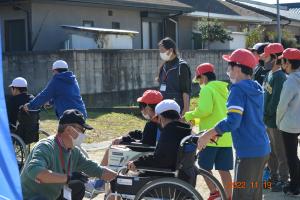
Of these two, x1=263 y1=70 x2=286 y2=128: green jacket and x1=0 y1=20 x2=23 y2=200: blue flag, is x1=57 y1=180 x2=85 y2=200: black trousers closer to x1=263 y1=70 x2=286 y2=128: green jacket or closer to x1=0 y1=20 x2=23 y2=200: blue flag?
x1=0 y1=20 x2=23 y2=200: blue flag

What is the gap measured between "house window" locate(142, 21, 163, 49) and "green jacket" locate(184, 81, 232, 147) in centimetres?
1684

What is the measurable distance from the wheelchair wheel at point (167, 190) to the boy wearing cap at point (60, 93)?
2.76m

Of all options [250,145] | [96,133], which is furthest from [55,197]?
[96,133]

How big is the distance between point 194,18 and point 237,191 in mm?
21775

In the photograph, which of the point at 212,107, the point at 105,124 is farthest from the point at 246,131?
the point at 105,124

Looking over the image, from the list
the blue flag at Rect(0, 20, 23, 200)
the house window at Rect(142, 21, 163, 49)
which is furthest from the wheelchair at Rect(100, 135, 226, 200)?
the house window at Rect(142, 21, 163, 49)

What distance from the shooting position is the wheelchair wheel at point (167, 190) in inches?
190

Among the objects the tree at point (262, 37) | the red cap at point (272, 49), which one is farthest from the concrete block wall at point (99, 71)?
the tree at point (262, 37)

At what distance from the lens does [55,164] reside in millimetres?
4262

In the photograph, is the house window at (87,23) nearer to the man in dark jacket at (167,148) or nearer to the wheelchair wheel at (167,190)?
the man in dark jacket at (167,148)

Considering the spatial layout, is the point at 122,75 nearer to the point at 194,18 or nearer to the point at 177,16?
the point at 177,16

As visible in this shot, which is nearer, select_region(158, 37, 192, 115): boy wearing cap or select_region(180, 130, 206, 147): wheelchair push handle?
select_region(180, 130, 206, 147): wheelchair push handle

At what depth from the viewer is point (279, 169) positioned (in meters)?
6.66

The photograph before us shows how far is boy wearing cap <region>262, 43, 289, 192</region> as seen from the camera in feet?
21.4
